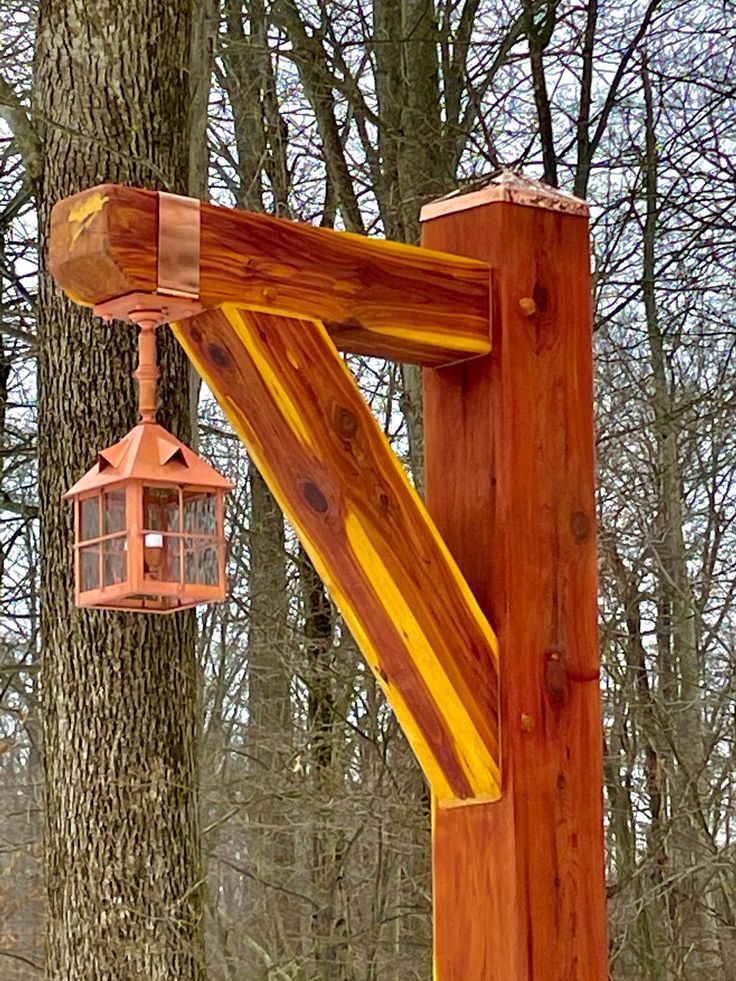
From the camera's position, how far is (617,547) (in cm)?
635

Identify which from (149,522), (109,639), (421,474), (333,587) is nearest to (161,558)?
(149,522)

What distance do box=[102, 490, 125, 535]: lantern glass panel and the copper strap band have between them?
1.00 ft

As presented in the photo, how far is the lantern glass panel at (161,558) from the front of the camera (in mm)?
1995

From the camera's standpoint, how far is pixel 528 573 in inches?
80.4

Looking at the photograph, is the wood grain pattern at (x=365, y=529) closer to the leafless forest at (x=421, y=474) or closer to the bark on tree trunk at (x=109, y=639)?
the bark on tree trunk at (x=109, y=639)

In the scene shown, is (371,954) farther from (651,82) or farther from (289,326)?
(289,326)

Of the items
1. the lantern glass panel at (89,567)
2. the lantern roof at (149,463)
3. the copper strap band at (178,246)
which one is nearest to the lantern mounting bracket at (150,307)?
the copper strap band at (178,246)

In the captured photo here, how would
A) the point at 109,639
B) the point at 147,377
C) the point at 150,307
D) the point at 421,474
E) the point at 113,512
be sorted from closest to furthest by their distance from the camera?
the point at 150,307
the point at 147,377
the point at 113,512
the point at 109,639
the point at 421,474

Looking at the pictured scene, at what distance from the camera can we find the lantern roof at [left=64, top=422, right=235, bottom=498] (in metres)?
1.93

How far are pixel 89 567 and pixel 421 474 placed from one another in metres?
3.87

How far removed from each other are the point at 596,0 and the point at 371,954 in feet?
12.5

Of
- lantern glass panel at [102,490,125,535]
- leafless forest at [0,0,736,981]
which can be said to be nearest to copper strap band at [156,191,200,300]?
lantern glass panel at [102,490,125,535]

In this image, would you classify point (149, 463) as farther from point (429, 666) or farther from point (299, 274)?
point (429, 666)

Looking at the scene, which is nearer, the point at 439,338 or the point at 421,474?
the point at 439,338
